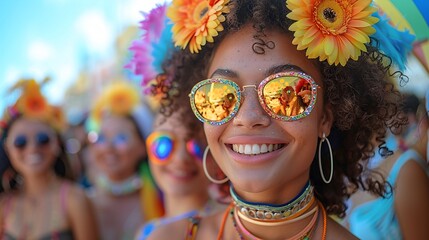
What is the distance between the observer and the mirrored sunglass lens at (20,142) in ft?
13.9

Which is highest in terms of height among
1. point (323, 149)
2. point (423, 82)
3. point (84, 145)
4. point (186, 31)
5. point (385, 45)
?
point (186, 31)

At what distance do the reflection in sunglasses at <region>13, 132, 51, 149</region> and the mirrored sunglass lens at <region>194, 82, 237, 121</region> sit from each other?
257 centimetres

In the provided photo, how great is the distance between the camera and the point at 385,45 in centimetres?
216

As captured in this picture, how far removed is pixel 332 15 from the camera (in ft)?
6.48

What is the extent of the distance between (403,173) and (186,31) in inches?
56.9

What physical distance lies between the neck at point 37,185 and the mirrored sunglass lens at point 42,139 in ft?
0.91

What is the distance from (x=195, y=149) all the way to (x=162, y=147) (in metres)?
0.27

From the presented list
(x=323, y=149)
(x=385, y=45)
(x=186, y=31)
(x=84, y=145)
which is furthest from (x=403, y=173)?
(x=84, y=145)

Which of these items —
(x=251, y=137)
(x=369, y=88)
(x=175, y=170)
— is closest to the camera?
(x=251, y=137)

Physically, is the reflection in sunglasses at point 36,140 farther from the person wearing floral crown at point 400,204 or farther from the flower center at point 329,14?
the flower center at point 329,14

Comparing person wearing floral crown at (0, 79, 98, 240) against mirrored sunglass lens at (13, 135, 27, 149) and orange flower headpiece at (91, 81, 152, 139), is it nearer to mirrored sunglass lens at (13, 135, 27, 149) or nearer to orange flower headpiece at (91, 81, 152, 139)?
mirrored sunglass lens at (13, 135, 27, 149)

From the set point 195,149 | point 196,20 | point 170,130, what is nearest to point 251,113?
point 196,20

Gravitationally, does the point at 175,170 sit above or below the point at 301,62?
below

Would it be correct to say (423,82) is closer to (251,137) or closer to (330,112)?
(330,112)
